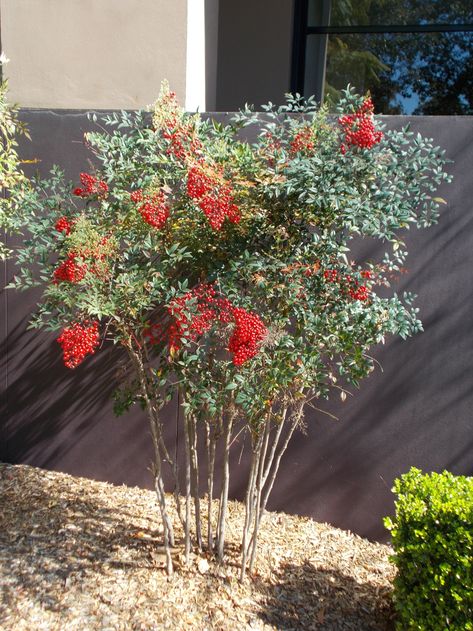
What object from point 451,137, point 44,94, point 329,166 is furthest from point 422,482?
point 44,94

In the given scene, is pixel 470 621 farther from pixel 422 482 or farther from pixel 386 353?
pixel 386 353

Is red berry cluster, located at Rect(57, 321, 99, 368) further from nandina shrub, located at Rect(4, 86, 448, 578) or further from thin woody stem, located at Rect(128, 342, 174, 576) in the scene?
thin woody stem, located at Rect(128, 342, 174, 576)

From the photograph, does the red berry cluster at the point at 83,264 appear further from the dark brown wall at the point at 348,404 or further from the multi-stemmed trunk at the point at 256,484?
the dark brown wall at the point at 348,404

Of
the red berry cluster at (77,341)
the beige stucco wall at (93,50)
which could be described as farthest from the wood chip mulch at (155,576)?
the beige stucco wall at (93,50)

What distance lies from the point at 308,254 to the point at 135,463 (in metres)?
2.35

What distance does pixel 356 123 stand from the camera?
8.31ft

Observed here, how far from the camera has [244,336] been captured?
242cm

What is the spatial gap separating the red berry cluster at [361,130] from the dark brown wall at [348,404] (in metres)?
1.00

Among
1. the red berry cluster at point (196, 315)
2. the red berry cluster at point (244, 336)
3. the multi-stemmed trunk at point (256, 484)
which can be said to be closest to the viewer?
the red berry cluster at point (244, 336)

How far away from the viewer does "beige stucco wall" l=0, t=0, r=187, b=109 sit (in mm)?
4215

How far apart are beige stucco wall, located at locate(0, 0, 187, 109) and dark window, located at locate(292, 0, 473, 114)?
78.9 inches

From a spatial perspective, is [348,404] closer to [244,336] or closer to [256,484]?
[256,484]

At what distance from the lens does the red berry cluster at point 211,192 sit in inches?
98.9

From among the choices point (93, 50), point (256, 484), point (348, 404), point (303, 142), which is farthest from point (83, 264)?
point (93, 50)
